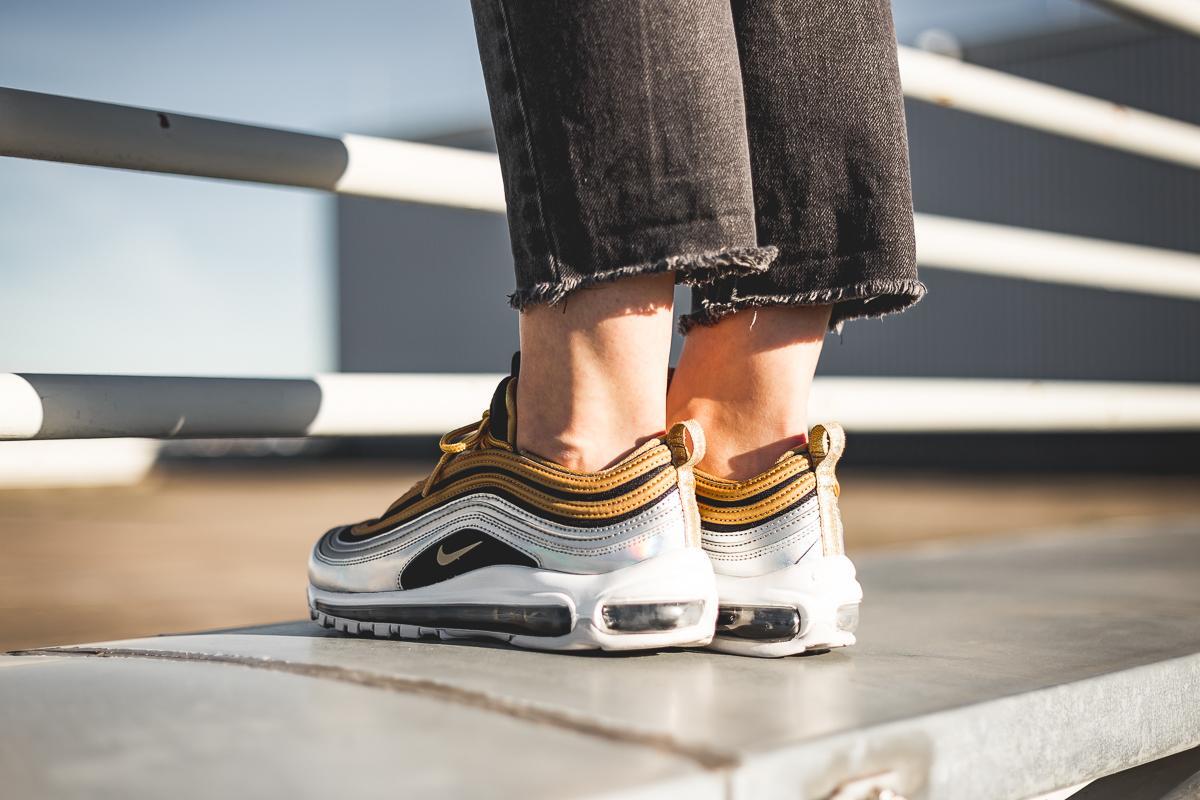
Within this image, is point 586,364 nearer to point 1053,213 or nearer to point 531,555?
point 531,555

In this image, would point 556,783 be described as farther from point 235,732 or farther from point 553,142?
point 553,142

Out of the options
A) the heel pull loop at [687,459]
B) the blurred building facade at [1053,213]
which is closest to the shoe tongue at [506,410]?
the heel pull loop at [687,459]

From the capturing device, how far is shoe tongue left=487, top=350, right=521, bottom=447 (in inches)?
30.6

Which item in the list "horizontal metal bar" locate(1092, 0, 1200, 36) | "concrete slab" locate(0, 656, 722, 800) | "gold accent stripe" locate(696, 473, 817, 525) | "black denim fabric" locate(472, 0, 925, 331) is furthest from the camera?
"horizontal metal bar" locate(1092, 0, 1200, 36)

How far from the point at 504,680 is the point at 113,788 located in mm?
223

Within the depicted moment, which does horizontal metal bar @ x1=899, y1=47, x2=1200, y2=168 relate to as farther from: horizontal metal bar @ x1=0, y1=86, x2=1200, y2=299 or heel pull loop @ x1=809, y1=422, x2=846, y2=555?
heel pull loop @ x1=809, y1=422, x2=846, y2=555

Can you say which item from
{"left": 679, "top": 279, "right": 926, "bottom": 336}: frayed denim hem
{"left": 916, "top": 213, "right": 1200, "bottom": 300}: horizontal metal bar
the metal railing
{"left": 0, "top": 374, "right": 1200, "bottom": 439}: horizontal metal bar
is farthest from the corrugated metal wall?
{"left": 679, "top": 279, "right": 926, "bottom": 336}: frayed denim hem

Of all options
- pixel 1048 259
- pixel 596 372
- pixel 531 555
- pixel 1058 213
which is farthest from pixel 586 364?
pixel 1058 213

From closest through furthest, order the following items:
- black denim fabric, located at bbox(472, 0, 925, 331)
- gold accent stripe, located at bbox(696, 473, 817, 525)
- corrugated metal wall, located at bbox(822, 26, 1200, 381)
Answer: black denim fabric, located at bbox(472, 0, 925, 331) < gold accent stripe, located at bbox(696, 473, 817, 525) < corrugated metal wall, located at bbox(822, 26, 1200, 381)

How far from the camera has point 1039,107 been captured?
1500 mm

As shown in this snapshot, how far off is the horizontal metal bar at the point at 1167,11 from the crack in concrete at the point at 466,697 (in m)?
1.26

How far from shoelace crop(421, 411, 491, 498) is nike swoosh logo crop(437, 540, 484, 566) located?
0.16 ft

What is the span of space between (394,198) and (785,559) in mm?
503

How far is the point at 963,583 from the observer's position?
118cm
